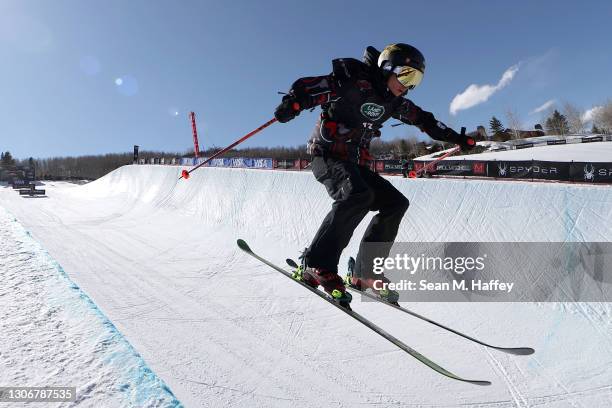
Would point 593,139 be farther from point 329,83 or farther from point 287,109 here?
point 287,109

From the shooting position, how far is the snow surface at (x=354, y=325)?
3203 mm

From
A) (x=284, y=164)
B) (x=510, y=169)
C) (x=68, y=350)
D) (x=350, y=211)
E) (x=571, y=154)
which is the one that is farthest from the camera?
(x=571, y=154)

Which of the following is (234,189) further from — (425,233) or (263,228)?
(425,233)

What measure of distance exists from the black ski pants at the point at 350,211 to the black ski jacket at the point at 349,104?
18 centimetres

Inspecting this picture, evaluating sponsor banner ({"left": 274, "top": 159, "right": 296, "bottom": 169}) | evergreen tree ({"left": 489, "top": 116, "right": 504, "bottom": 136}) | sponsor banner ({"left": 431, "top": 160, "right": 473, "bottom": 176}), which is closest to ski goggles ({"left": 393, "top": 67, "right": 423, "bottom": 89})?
sponsor banner ({"left": 431, "top": 160, "right": 473, "bottom": 176})

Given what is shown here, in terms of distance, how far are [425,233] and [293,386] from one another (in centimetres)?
375

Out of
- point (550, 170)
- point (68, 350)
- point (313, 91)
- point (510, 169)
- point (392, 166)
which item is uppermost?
point (313, 91)

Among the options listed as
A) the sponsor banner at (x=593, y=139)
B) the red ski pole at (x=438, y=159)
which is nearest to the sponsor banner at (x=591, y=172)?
the red ski pole at (x=438, y=159)

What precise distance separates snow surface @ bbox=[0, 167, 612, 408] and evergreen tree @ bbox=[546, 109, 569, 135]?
78996mm

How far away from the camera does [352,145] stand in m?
3.94

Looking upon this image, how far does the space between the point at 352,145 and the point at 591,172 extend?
16.3 metres

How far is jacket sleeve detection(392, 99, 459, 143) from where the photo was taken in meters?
4.36

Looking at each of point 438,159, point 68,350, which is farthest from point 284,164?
point 68,350

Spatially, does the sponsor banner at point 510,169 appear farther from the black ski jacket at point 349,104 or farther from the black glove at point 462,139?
the black ski jacket at point 349,104
